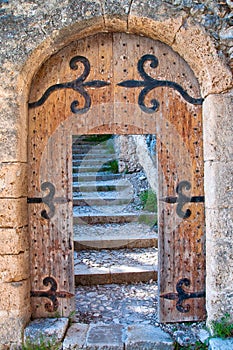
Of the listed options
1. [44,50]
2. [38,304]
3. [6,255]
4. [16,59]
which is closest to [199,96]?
[44,50]

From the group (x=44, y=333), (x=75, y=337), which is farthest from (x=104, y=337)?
(x=44, y=333)

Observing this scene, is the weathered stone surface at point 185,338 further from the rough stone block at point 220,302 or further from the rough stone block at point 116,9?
the rough stone block at point 116,9

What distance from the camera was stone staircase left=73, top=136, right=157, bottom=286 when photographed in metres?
3.71

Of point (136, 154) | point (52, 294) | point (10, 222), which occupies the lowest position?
point (52, 294)

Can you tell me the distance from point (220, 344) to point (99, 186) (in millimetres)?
4385

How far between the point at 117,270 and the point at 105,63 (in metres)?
2.22

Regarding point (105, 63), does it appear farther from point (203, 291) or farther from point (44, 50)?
point (203, 291)

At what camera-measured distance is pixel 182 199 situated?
8.70 ft

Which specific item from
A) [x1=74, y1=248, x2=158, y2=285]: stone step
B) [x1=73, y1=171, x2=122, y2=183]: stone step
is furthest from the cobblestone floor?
[x1=73, y1=171, x2=122, y2=183]: stone step

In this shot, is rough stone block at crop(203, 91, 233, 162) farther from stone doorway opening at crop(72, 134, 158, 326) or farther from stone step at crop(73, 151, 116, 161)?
stone step at crop(73, 151, 116, 161)

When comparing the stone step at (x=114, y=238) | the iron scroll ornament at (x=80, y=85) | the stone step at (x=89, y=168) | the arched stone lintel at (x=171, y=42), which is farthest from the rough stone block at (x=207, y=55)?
the stone step at (x=89, y=168)

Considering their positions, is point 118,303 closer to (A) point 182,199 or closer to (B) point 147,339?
(B) point 147,339

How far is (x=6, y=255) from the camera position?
2.46 m

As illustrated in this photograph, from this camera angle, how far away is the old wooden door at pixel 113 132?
2.64m
